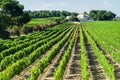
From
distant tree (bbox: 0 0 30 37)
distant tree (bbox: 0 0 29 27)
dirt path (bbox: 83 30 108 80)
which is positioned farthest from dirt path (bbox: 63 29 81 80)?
distant tree (bbox: 0 0 29 27)

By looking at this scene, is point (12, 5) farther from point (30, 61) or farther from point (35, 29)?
point (30, 61)

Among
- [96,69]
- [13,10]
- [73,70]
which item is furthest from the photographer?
[13,10]

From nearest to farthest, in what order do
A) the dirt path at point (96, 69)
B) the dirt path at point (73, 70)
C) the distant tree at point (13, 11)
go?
the dirt path at point (96, 69)
the dirt path at point (73, 70)
the distant tree at point (13, 11)

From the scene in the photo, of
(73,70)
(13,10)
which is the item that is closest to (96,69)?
(73,70)

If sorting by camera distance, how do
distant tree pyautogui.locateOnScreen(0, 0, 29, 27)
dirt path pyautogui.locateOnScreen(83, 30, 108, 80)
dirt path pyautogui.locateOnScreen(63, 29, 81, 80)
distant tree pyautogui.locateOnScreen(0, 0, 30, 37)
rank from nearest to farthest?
1. dirt path pyautogui.locateOnScreen(83, 30, 108, 80)
2. dirt path pyautogui.locateOnScreen(63, 29, 81, 80)
3. distant tree pyautogui.locateOnScreen(0, 0, 30, 37)
4. distant tree pyautogui.locateOnScreen(0, 0, 29, 27)

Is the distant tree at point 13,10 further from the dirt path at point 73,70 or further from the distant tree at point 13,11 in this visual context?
the dirt path at point 73,70

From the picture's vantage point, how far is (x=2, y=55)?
1088 inches

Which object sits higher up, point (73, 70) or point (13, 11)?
point (13, 11)

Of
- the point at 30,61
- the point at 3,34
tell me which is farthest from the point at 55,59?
the point at 3,34

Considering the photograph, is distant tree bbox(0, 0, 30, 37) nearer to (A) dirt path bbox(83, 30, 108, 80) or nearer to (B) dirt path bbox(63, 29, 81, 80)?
(A) dirt path bbox(83, 30, 108, 80)

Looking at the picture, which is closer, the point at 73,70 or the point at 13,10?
the point at 73,70

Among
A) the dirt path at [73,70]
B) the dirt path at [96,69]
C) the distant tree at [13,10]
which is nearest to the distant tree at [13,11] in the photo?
the distant tree at [13,10]

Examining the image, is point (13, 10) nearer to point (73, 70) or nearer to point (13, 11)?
point (13, 11)

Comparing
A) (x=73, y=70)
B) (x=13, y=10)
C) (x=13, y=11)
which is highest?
(x=13, y=10)
